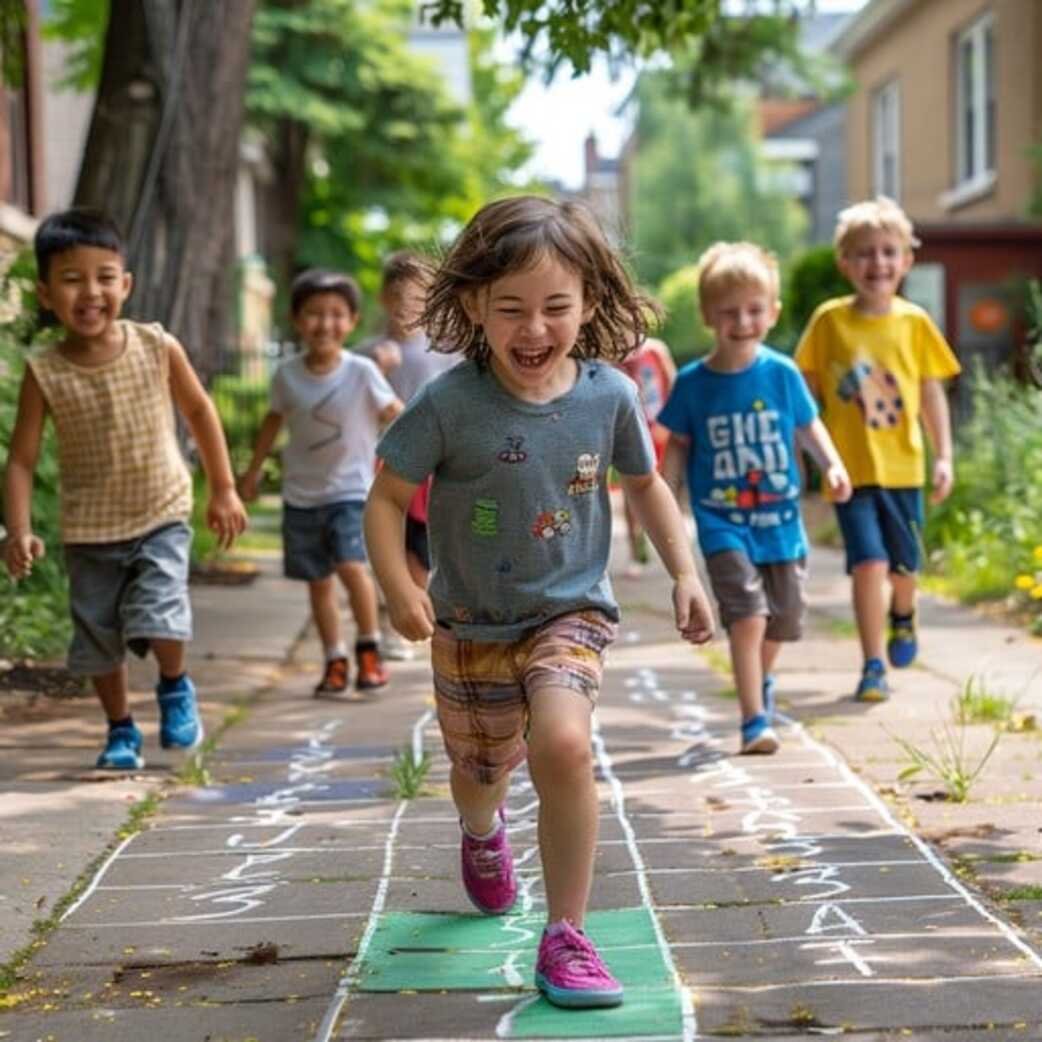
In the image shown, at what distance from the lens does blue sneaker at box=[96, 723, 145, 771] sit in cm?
597

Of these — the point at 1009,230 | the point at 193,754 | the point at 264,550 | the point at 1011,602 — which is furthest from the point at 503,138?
the point at 193,754

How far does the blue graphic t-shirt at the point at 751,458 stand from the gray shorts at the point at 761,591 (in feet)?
0.15

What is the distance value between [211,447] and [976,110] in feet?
60.5

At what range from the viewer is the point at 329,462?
25.7 feet

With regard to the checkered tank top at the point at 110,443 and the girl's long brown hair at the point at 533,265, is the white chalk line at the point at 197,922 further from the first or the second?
the checkered tank top at the point at 110,443

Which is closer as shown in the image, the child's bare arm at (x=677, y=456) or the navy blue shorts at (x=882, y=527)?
the child's bare arm at (x=677, y=456)

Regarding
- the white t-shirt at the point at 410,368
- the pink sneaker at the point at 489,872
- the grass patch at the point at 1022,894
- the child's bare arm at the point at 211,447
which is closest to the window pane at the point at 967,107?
the white t-shirt at the point at 410,368

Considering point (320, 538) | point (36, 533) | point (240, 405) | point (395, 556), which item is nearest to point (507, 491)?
point (395, 556)

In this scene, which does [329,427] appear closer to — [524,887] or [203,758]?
[203,758]

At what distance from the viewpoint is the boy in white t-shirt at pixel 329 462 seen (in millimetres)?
7762

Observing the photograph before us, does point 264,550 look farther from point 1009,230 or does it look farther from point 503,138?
point 503,138

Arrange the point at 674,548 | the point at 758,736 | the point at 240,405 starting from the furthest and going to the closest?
the point at 240,405 → the point at 758,736 → the point at 674,548

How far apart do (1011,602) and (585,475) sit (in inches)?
239

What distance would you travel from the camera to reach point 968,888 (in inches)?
172
